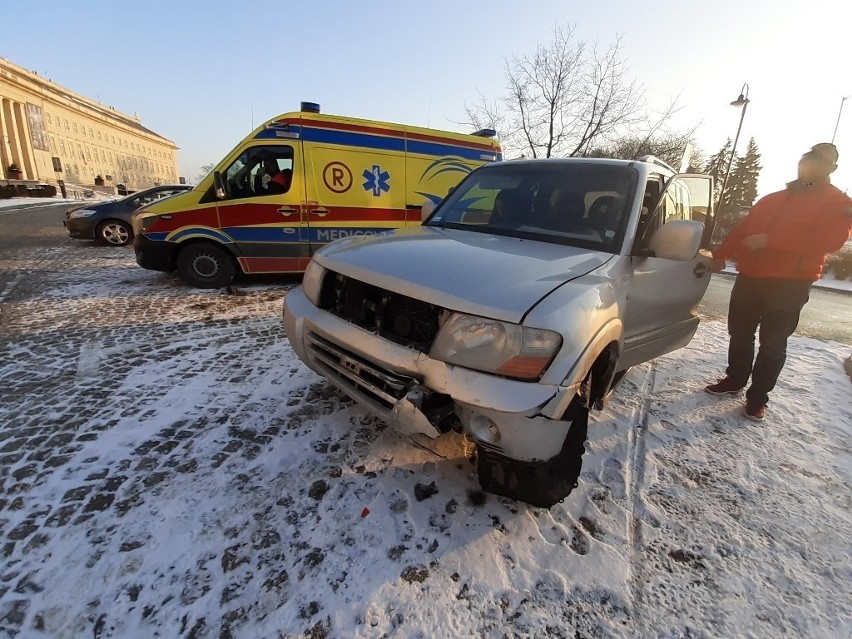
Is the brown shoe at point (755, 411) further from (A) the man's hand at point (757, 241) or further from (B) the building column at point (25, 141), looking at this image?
(B) the building column at point (25, 141)

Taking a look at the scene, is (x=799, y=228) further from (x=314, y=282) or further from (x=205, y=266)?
(x=205, y=266)

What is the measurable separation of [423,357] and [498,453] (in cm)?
58

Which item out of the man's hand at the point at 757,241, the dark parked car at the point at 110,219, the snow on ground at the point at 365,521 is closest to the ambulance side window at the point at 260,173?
the snow on ground at the point at 365,521

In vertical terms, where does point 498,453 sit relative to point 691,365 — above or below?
above

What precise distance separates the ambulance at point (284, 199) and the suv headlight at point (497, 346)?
4.30 m

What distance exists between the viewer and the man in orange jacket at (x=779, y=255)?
3.11 m

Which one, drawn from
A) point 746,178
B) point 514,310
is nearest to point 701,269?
point 514,310

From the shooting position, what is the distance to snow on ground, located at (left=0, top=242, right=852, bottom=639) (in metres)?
1.74

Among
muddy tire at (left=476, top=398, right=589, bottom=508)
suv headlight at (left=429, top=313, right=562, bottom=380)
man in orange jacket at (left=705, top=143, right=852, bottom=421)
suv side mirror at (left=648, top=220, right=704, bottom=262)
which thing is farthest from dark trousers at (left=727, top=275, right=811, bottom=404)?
suv headlight at (left=429, top=313, right=562, bottom=380)

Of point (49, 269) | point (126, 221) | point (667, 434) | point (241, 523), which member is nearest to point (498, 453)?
point (241, 523)

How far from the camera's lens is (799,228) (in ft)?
10.5

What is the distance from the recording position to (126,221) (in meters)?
10.6

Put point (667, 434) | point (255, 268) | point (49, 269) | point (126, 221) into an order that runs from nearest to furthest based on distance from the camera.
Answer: point (667, 434) → point (255, 268) → point (49, 269) → point (126, 221)

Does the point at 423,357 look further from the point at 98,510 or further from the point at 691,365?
the point at 691,365
